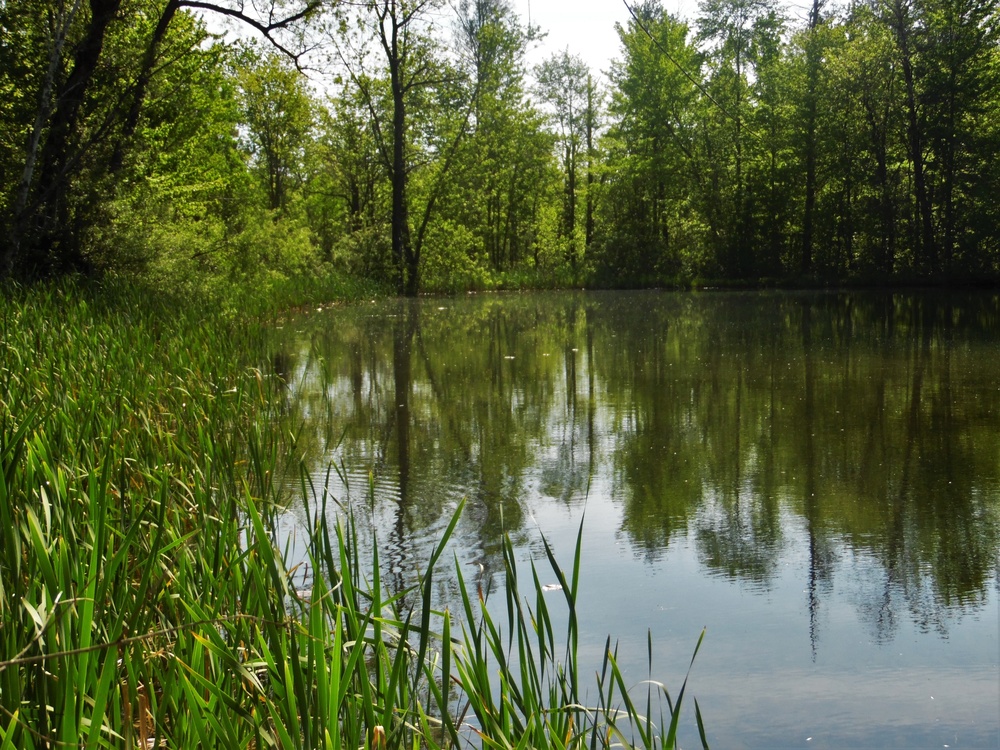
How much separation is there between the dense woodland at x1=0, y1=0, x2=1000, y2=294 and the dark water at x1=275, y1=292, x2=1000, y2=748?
6193 millimetres

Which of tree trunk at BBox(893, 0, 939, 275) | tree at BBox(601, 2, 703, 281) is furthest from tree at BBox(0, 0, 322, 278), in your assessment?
tree at BBox(601, 2, 703, 281)

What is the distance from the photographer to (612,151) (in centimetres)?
3191

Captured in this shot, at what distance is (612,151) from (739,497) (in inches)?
1118

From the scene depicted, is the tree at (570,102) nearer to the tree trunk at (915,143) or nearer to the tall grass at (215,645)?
the tree trunk at (915,143)

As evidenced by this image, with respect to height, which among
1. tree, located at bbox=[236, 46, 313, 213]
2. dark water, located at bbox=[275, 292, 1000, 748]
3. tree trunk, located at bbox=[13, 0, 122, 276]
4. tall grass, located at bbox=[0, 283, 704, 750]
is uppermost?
tree, located at bbox=[236, 46, 313, 213]

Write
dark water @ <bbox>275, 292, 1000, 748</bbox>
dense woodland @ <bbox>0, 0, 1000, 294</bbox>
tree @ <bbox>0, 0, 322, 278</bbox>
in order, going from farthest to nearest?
dense woodland @ <bbox>0, 0, 1000, 294</bbox>
tree @ <bbox>0, 0, 322, 278</bbox>
dark water @ <bbox>275, 292, 1000, 748</bbox>

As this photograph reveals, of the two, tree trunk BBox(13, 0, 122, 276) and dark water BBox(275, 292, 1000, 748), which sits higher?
tree trunk BBox(13, 0, 122, 276)

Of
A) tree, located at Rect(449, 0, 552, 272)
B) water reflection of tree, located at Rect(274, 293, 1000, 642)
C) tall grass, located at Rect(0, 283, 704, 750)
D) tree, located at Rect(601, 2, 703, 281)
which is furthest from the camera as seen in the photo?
tree, located at Rect(601, 2, 703, 281)

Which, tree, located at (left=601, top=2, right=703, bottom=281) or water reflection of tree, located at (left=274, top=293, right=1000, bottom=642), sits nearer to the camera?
water reflection of tree, located at (left=274, top=293, right=1000, bottom=642)

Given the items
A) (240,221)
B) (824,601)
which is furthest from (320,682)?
(240,221)

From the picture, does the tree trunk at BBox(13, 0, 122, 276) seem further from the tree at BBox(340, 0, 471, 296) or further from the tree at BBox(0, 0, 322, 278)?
the tree at BBox(340, 0, 471, 296)

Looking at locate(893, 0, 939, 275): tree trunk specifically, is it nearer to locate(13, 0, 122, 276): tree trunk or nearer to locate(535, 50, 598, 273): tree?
locate(535, 50, 598, 273): tree

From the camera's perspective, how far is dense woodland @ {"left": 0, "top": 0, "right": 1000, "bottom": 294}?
67.6 feet

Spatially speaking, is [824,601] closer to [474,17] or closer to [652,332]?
[652,332]
